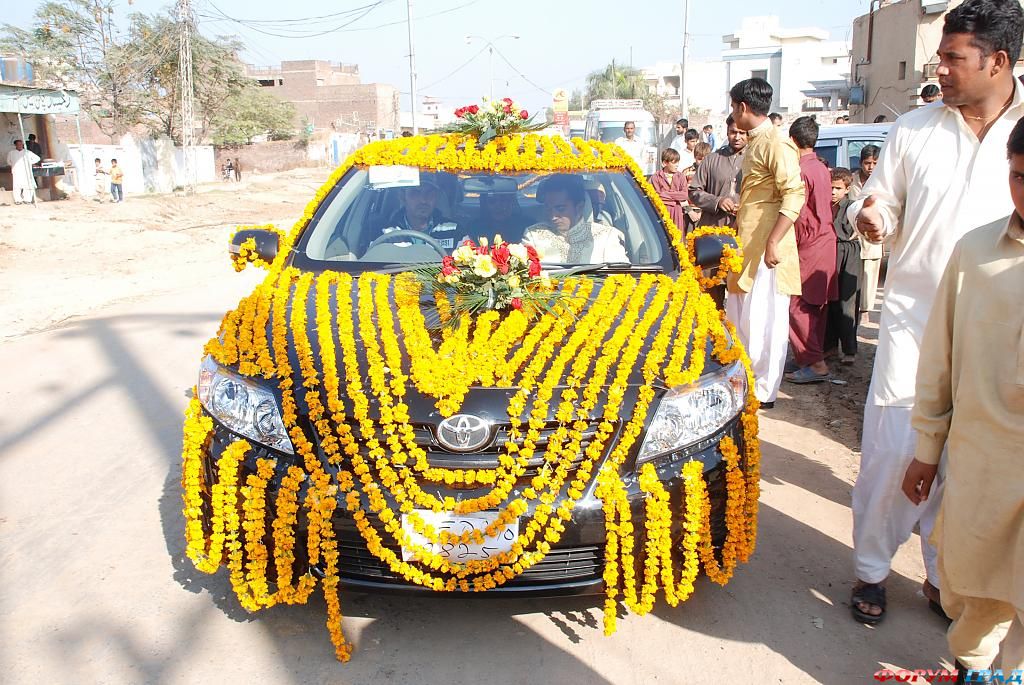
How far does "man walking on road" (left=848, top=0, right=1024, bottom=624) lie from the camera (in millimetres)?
2793

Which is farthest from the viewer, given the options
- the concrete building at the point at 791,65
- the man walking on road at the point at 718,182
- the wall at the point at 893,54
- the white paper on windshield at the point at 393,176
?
the concrete building at the point at 791,65

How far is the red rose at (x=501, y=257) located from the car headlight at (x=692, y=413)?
809 millimetres

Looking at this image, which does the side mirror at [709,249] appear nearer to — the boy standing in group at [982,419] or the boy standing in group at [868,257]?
the boy standing in group at [982,419]

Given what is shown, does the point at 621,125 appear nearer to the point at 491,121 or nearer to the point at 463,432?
the point at 491,121

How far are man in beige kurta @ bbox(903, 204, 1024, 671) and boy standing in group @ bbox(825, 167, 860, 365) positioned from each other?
4.41 meters

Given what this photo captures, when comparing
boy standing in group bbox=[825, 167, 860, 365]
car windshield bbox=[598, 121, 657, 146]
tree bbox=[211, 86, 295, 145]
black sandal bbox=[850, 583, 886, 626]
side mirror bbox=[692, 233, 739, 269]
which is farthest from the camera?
tree bbox=[211, 86, 295, 145]

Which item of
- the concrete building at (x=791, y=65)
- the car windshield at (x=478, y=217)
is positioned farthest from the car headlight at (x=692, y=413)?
the concrete building at (x=791, y=65)

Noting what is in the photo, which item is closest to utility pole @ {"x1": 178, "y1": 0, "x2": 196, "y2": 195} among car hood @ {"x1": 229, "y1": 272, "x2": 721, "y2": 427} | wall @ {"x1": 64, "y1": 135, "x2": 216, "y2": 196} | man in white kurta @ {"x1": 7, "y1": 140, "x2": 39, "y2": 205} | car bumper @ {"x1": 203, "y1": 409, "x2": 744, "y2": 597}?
wall @ {"x1": 64, "y1": 135, "x2": 216, "y2": 196}

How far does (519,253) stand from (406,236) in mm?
1002

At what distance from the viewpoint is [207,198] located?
1065 inches

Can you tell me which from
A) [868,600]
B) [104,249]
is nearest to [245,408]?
[868,600]

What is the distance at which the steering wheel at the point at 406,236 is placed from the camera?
3.97 m

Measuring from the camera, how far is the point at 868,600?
3105mm

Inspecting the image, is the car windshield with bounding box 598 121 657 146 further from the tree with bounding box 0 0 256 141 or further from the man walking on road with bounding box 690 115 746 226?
the tree with bounding box 0 0 256 141
